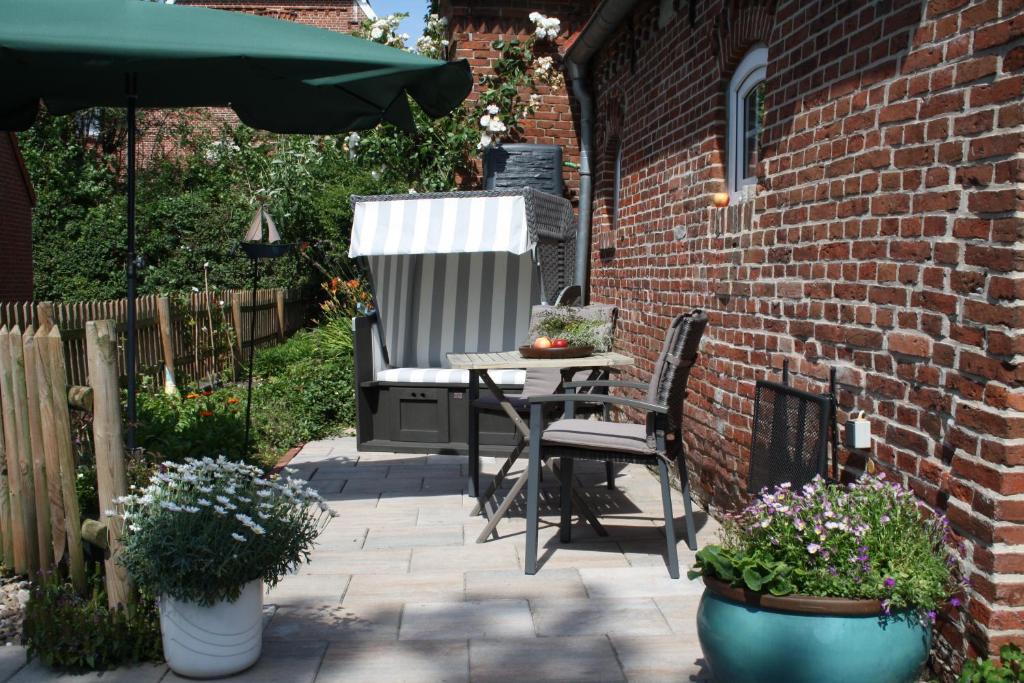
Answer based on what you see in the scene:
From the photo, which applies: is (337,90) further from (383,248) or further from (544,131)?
(544,131)

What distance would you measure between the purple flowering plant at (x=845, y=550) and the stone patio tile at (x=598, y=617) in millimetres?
750

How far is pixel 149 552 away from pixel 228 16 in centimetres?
274

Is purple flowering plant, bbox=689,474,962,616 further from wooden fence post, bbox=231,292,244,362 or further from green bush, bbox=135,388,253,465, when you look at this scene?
wooden fence post, bbox=231,292,244,362

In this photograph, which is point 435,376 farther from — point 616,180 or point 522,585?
point 522,585

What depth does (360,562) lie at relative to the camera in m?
4.49

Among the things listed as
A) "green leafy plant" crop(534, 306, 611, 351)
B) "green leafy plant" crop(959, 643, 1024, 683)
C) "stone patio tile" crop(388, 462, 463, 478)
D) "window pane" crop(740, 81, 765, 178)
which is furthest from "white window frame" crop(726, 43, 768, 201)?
"green leafy plant" crop(959, 643, 1024, 683)

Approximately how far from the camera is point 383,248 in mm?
7090

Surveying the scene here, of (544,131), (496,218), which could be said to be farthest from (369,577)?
(544,131)

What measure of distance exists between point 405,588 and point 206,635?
1.14 meters

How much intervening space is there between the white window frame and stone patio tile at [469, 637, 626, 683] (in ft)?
8.86

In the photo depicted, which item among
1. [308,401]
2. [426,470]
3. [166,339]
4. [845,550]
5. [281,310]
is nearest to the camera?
[845,550]

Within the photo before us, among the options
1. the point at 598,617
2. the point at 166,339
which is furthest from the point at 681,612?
the point at 166,339

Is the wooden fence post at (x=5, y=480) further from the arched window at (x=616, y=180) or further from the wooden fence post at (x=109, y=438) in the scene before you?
the arched window at (x=616, y=180)

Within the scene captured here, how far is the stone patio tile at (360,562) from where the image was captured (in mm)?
4367
